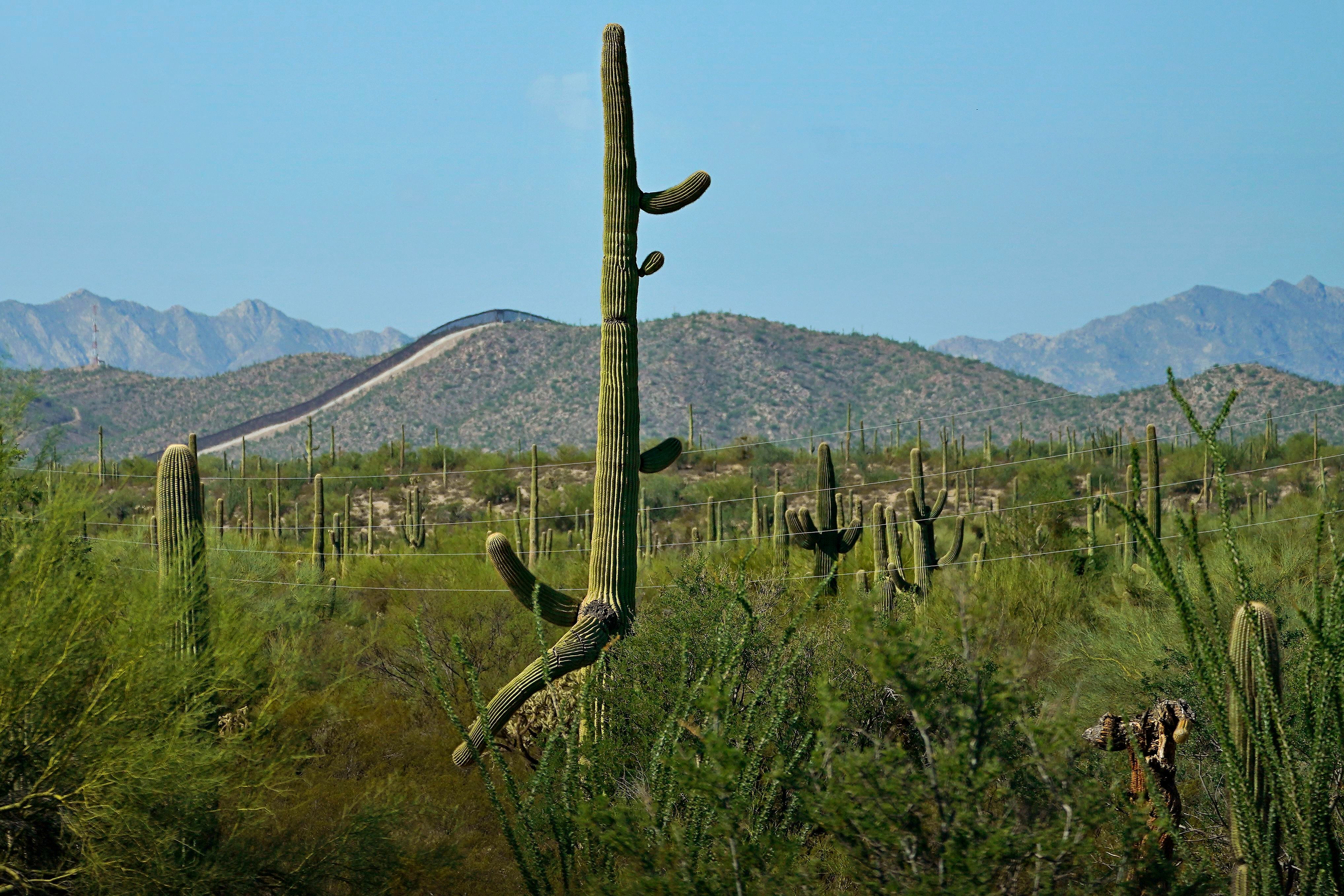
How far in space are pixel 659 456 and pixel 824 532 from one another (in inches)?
168

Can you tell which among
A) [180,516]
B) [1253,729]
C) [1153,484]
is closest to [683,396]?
[1153,484]

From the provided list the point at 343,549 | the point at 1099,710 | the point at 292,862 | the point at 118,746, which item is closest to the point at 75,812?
the point at 118,746

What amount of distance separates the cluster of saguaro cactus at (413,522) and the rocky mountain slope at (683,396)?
136 ft

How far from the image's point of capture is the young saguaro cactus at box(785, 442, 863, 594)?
14438 mm

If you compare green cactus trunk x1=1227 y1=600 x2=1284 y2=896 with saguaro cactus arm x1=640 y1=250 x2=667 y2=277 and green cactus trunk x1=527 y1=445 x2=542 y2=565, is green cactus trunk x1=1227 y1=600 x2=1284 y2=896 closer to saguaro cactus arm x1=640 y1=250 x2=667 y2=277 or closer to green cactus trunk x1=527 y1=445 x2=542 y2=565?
saguaro cactus arm x1=640 y1=250 x2=667 y2=277

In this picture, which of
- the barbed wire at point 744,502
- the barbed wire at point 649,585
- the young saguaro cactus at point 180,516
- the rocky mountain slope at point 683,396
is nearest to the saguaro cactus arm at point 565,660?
the barbed wire at point 649,585

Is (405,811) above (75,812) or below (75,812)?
below

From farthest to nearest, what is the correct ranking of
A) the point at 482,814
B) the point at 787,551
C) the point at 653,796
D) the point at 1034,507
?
the point at 1034,507 → the point at 787,551 → the point at 482,814 → the point at 653,796

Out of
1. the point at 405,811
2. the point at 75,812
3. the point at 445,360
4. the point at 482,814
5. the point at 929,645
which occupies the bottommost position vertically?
the point at 482,814

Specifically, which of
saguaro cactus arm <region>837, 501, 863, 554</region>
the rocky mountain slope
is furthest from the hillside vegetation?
the rocky mountain slope

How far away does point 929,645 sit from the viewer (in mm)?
7387

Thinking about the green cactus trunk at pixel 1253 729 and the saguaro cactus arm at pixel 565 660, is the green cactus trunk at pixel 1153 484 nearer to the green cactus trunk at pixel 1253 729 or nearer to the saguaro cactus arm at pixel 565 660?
the saguaro cactus arm at pixel 565 660

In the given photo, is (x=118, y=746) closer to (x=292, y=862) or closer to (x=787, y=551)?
(x=292, y=862)

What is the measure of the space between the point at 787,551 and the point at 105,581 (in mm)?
9032
